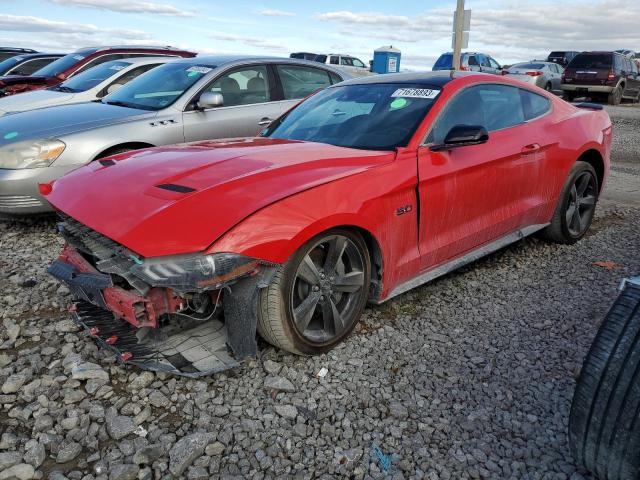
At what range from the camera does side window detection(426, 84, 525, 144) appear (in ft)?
11.5

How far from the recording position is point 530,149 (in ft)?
13.2

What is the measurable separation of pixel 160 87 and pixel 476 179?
3731 millimetres

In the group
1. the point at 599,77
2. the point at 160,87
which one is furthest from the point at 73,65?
the point at 599,77

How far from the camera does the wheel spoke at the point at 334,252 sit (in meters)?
2.89

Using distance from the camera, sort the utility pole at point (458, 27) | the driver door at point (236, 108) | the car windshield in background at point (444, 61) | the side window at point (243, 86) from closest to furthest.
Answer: the driver door at point (236, 108) → the side window at point (243, 86) → the utility pole at point (458, 27) → the car windshield in background at point (444, 61)

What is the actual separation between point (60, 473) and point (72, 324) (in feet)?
4.22

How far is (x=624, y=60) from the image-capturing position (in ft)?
64.8

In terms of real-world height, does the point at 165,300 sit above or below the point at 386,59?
below

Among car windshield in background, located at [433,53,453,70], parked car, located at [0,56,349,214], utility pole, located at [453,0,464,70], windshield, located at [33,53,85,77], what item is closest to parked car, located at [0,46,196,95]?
windshield, located at [33,53,85,77]

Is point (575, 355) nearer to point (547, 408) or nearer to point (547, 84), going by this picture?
point (547, 408)

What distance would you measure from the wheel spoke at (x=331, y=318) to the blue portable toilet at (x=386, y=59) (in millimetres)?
23407

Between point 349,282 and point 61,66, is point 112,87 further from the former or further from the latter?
point 349,282

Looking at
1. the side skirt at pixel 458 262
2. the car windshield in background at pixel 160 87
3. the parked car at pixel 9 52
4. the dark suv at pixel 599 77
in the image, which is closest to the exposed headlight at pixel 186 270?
the side skirt at pixel 458 262

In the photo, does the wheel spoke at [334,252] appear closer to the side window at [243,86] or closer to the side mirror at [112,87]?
the side window at [243,86]
